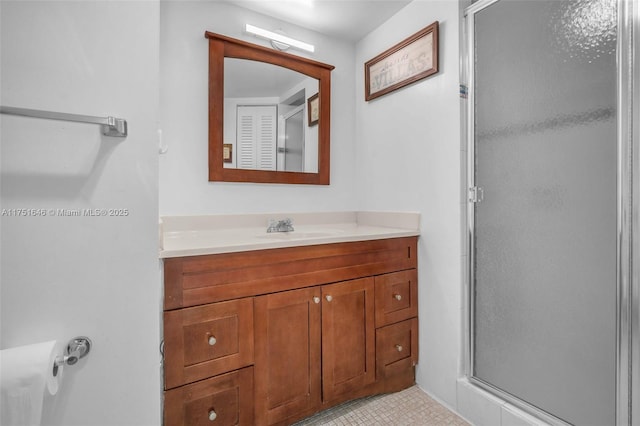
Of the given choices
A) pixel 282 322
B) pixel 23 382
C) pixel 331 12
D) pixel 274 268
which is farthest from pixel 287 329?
pixel 331 12

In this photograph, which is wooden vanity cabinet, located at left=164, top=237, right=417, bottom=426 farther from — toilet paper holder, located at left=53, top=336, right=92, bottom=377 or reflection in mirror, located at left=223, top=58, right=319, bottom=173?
reflection in mirror, located at left=223, top=58, right=319, bottom=173

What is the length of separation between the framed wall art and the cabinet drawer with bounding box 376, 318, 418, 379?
1424 mm

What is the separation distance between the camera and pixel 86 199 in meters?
0.87

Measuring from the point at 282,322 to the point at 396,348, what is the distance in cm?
75

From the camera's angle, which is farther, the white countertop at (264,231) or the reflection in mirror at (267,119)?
the reflection in mirror at (267,119)

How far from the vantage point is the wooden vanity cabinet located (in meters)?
1.10

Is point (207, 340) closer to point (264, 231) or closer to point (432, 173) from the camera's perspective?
point (264, 231)

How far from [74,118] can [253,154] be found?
1.09 m

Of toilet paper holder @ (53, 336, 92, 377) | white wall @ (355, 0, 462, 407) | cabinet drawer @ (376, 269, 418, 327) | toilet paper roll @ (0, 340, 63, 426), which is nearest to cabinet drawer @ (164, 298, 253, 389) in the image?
toilet paper holder @ (53, 336, 92, 377)

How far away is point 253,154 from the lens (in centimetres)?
183

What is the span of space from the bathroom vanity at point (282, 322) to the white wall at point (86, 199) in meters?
0.13

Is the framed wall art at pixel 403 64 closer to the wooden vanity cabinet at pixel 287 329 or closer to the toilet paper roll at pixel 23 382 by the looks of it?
the wooden vanity cabinet at pixel 287 329

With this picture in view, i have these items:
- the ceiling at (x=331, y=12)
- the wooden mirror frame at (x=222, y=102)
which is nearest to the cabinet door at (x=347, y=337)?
the wooden mirror frame at (x=222, y=102)

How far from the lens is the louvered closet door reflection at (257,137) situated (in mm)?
1797
